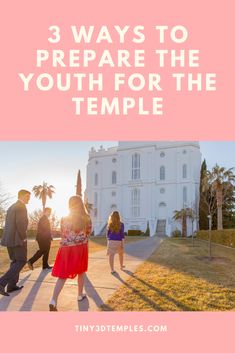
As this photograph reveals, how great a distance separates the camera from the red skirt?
495cm

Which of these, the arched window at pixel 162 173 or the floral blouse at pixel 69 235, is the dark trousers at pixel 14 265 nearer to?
the floral blouse at pixel 69 235

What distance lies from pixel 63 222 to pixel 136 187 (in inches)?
1809

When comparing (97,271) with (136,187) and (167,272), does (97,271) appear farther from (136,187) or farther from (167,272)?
(136,187)

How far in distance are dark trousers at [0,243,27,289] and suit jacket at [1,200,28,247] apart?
16cm

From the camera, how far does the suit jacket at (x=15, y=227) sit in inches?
241

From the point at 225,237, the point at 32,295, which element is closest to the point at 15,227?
the point at 32,295

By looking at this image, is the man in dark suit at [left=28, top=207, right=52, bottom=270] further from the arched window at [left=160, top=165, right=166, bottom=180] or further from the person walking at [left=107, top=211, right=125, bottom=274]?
the arched window at [left=160, top=165, right=166, bottom=180]

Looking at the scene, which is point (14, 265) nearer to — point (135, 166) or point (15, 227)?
point (15, 227)

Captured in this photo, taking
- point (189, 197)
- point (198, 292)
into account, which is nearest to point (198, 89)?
point (198, 292)

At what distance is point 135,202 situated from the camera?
50875 mm

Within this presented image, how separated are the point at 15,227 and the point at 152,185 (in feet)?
145

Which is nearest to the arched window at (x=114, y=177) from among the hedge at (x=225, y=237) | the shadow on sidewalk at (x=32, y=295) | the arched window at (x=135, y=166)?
the arched window at (x=135, y=166)

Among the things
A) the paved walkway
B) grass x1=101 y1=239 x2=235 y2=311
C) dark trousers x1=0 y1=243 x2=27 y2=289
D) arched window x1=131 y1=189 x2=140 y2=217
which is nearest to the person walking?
the paved walkway

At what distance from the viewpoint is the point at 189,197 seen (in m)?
48.2
